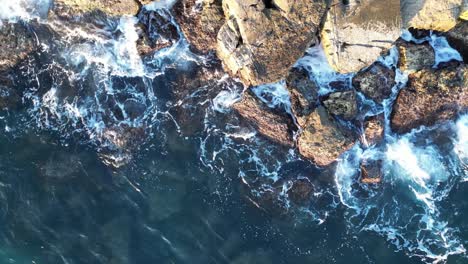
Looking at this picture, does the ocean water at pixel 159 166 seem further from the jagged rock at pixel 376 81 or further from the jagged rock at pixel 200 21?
the jagged rock at pixel 200 21

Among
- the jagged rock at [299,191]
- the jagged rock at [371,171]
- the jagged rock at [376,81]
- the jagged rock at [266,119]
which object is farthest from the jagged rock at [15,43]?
Answer: the jagged rock at [371,171]

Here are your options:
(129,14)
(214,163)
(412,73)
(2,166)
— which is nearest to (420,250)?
(412,73)

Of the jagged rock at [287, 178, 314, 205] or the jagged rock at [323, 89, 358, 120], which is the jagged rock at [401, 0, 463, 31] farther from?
the jagged rock at [287, 178, 314, 205]

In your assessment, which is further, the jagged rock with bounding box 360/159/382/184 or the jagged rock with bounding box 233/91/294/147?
the jagged rock with bounding box 360/159/382/184

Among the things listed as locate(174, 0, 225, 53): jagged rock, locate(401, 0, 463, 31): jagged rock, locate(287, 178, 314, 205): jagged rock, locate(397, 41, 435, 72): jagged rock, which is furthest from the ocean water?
locate(401, 0, 463, 31): jagged rock

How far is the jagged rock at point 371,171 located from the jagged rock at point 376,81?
63.8 inches

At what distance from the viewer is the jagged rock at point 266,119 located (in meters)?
11.3

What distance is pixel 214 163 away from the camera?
37.6 feet

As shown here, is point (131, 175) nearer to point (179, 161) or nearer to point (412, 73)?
point (179, 161)

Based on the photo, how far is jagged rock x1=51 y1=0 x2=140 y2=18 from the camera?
1095 centimetres

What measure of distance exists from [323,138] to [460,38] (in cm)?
452

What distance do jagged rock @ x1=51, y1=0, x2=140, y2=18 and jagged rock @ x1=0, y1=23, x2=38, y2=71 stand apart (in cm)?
93

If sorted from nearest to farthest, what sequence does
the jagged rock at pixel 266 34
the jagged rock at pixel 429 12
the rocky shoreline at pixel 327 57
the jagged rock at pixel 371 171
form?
1. the jagged rock at pixel 266 34
2. the rocky shoreline at pixel 327 57
3. the jagged rock at pixel 429 12
4. the jagged rock at pixel 371 171

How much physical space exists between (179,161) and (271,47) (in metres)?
3.71
